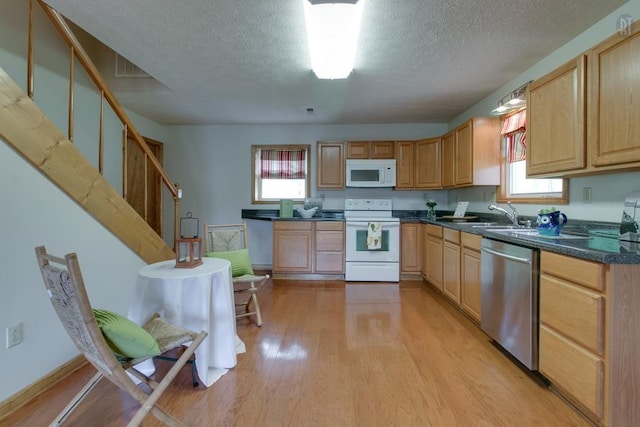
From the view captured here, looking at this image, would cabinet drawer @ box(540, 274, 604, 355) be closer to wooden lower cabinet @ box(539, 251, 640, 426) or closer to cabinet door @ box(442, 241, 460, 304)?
wooden lower cabinet @ box(539, 251, 640, 426)

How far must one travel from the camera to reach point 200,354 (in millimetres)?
1728

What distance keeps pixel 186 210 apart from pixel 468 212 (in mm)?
4280

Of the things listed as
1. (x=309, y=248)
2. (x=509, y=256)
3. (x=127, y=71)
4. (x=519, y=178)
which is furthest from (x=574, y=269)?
(x=127, y=71)

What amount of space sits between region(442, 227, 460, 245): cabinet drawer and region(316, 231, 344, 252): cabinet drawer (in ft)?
4.51

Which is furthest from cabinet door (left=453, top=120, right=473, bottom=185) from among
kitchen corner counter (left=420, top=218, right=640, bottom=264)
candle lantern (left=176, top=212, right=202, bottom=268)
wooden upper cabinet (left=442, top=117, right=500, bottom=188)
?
candle lantern (left=176, top=212, right=202, bottom=268)

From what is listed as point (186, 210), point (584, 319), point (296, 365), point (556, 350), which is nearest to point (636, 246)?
point (584, 319)

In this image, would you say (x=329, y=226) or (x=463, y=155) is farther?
(x=329, y=226)

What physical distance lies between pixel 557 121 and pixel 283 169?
11.8 feet

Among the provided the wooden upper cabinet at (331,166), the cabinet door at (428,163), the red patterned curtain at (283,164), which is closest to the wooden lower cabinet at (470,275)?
the cabinet door at (428,163)

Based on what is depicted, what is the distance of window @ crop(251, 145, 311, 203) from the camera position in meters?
4.82

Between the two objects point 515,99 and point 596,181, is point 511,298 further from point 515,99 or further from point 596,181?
point 515,99

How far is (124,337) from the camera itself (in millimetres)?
1226

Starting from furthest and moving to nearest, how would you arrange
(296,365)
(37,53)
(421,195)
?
(421,195) → (37,53) → (296,365)

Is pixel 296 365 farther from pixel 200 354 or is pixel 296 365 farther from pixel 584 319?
pixel 584 319
